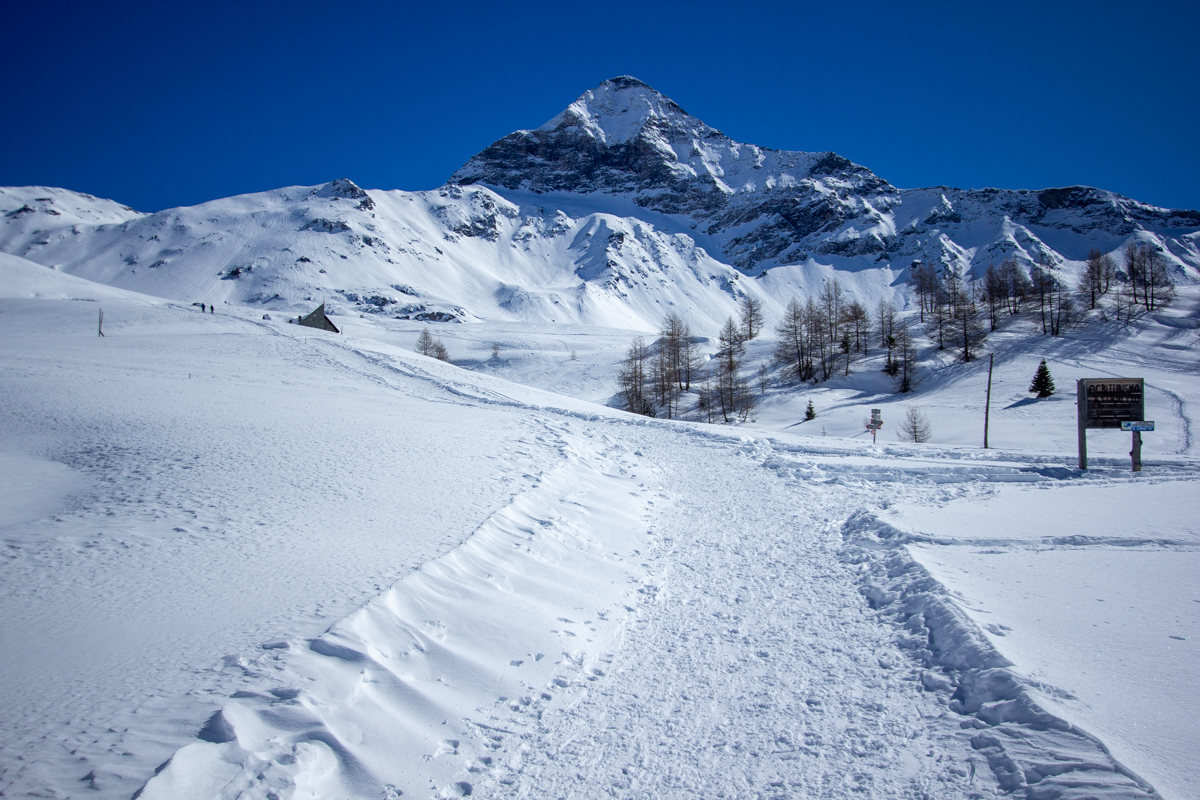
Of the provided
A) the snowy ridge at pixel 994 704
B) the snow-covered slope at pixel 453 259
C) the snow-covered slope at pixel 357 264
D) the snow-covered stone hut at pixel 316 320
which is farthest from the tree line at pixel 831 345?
the snow-covered slope at pixel 453 259

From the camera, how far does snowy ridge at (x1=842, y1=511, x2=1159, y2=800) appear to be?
3.16 m

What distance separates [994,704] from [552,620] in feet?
12.5

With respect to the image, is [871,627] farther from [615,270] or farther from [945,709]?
[615,270]

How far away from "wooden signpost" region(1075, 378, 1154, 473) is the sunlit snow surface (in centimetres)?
213

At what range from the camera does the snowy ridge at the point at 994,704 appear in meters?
3.16

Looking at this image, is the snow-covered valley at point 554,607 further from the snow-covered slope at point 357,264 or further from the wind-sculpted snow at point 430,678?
the snow-covered slope at point 357,264

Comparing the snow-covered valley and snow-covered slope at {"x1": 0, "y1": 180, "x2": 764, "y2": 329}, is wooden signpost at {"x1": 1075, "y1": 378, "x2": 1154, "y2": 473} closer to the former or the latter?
the snow-covered valley

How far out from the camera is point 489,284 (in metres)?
164

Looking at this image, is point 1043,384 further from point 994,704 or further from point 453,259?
point 453,259

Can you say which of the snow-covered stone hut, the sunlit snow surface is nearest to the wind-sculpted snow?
the sunlit snow surface

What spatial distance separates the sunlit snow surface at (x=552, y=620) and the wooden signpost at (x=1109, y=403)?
2.13 m

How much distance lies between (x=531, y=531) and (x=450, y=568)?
5.88 feet

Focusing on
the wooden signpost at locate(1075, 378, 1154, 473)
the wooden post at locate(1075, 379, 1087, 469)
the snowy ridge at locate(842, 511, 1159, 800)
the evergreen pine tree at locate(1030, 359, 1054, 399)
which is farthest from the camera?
the evergreen pine tree at locate(1030, 359, 1054, 399)

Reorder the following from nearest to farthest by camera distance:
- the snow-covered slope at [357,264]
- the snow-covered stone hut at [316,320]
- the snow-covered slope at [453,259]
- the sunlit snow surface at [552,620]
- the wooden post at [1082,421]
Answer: the sunlit snow surface at [552,620], the wooden post at [1082,421], the snow-covered stone hut at [316,320], the snow-covered slope at [357,264], the snow-covered slope at [453,259]
